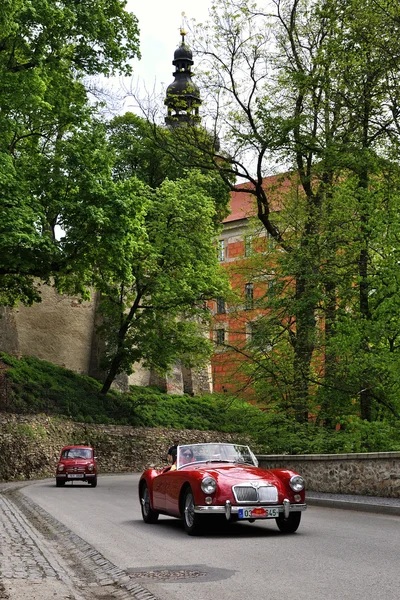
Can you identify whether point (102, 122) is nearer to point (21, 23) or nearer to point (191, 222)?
point (21, 23)

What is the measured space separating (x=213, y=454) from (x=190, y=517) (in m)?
1.37

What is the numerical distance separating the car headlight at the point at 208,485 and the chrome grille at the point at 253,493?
29 centimetres

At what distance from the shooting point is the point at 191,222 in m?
42.2

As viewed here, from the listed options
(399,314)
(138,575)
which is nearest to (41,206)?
(399,314)

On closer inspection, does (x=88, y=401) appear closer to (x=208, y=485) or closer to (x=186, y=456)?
(x=186, y=456)

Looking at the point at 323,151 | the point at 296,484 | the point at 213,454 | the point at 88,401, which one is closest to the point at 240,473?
the point at 296,484

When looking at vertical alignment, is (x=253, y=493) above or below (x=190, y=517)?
above

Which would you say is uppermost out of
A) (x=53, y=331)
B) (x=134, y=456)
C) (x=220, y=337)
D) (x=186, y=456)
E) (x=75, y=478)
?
(x=53, y=331)

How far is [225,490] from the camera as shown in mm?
11148

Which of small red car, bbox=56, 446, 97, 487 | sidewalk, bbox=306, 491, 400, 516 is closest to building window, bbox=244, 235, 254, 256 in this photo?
small red car, bbox=56, 446, 97, 487

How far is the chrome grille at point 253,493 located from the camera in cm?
1118

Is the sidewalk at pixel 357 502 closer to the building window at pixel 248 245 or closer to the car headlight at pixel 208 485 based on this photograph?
the car headlight at pixel 208 485

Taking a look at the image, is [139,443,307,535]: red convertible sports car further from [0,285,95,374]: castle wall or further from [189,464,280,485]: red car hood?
[0,285,95,374]: castle wall

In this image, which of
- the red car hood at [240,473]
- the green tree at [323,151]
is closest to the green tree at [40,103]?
the green tree at [323,151]
